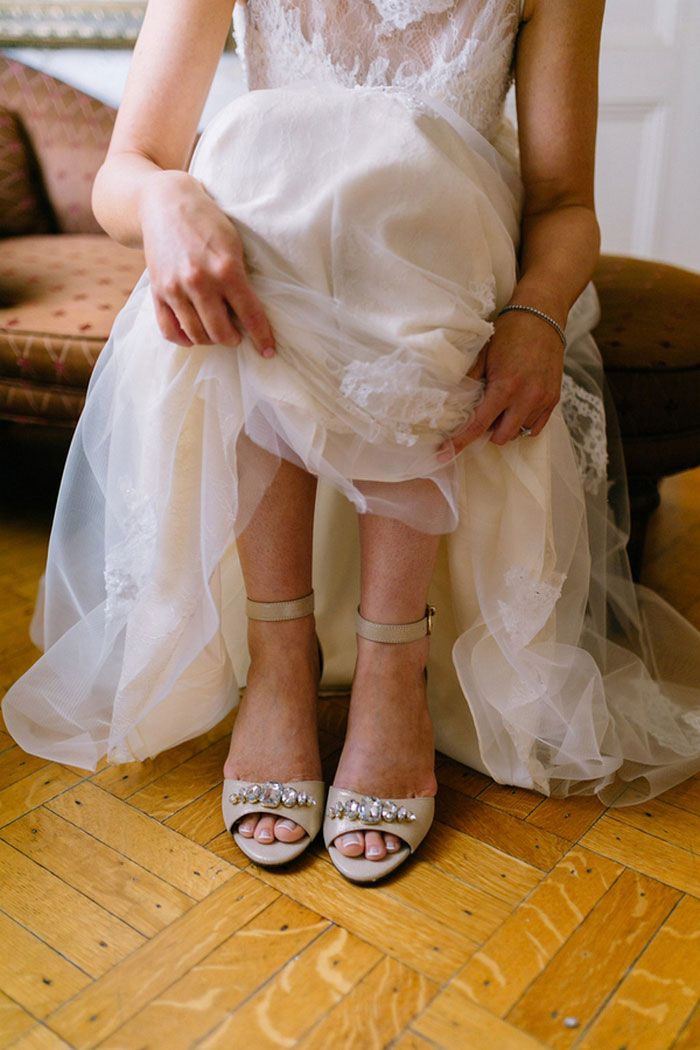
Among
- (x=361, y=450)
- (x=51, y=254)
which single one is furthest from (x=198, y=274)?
(x=51, y=254)

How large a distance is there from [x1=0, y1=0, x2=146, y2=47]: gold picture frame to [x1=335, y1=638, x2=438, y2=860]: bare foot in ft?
5.45

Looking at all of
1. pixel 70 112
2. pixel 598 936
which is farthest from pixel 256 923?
pixel 70 112

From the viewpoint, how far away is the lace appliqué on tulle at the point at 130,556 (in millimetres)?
819

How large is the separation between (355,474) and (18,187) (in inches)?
53.0

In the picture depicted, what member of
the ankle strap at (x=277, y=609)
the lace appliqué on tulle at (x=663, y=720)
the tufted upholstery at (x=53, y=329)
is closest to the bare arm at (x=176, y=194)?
the ankle strap at (x=277, y=609)

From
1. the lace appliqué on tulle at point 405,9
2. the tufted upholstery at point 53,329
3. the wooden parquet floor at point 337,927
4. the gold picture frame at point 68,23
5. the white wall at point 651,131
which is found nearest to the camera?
the wooden parquet floor at point 337,927

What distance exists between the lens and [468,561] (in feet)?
2.85

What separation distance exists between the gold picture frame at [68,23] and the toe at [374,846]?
180 cm

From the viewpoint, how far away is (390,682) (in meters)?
0.86

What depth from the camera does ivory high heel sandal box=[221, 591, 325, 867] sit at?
80cm

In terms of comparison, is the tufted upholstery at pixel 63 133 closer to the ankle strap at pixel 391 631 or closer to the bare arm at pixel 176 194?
the bare arm at pixel 176 194

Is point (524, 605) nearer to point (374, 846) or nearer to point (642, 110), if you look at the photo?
point (374, 846)

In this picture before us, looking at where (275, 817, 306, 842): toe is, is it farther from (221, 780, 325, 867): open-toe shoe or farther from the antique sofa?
the antique sofa

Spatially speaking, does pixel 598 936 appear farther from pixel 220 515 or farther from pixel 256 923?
pixel 220 515
